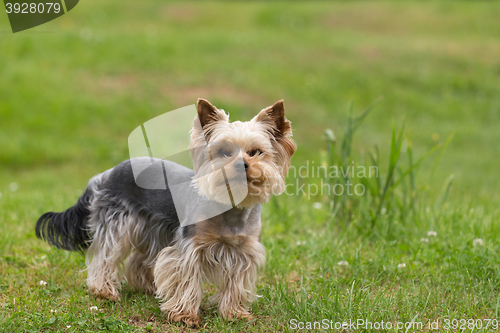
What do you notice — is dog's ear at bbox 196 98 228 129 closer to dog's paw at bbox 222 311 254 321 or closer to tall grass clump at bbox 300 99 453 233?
dog's paw at bbox 222 311 254 321

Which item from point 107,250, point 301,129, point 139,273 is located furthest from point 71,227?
point 301,129

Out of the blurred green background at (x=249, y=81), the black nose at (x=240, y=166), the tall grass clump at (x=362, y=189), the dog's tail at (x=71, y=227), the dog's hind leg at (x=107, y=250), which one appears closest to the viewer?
the black nose at (x=240, y=166)

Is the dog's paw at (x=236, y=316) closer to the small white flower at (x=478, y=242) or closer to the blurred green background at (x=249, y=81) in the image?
the small white flower at (x=478, y=242)

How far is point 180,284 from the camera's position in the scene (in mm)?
4066

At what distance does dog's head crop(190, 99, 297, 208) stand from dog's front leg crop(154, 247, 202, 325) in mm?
644

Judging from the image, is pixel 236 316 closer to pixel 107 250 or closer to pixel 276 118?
pixel 107 250

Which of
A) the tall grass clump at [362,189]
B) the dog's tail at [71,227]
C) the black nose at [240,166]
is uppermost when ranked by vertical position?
the black nose at [240,166]

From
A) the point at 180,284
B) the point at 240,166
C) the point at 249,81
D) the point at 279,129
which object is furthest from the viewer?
the point at 249,81

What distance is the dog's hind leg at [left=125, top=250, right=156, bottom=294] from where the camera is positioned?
4789mm

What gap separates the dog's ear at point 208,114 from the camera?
12.5 feet

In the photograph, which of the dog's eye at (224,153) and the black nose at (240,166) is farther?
the dog's eye at (224,153)

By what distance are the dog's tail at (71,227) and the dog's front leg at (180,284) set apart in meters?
1.03

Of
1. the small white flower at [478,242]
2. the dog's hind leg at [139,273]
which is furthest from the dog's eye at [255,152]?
the small white flower at [478,242]

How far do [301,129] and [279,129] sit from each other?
9.93 m
